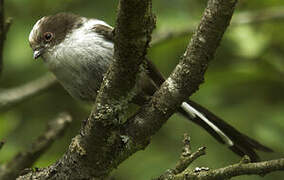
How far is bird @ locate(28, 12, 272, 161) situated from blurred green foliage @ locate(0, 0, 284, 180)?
46 centimetres

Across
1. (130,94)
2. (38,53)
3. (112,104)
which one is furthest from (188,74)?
(38,53)

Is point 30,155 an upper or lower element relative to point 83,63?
lower

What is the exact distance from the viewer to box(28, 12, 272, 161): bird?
4.26m

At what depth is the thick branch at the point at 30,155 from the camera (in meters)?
4.48

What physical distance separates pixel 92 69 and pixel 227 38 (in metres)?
1.87

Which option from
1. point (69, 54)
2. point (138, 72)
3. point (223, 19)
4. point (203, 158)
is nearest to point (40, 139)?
point (69, 54)

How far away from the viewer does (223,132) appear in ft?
14.5

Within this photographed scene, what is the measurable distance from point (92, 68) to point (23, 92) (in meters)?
1.23

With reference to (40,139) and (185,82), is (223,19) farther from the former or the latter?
(40,139)

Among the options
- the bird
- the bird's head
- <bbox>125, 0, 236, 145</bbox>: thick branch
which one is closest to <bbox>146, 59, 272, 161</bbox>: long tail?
the bird

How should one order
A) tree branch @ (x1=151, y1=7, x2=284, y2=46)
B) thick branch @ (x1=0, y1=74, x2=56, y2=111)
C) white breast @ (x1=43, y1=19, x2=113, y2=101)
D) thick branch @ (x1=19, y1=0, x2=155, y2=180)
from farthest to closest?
tree branch @ (x1=151, y1=7, x2=284, y2=46) → thick branch @ (x1=0, y1=74, x2=56, y2=111) → white breast @ (x1=43, y1=19, x2=113, y2=101) → thick branch @ (x1=19, y1=0, x2=155, y2=180)

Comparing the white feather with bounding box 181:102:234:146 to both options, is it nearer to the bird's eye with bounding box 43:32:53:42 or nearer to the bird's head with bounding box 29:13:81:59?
the bird's head with bounding box 29:13:81:59

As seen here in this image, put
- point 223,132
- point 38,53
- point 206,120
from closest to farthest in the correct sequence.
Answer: point 223,132
point 206,120
point 38,53

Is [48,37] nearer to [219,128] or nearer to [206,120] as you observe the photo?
[206,120]
